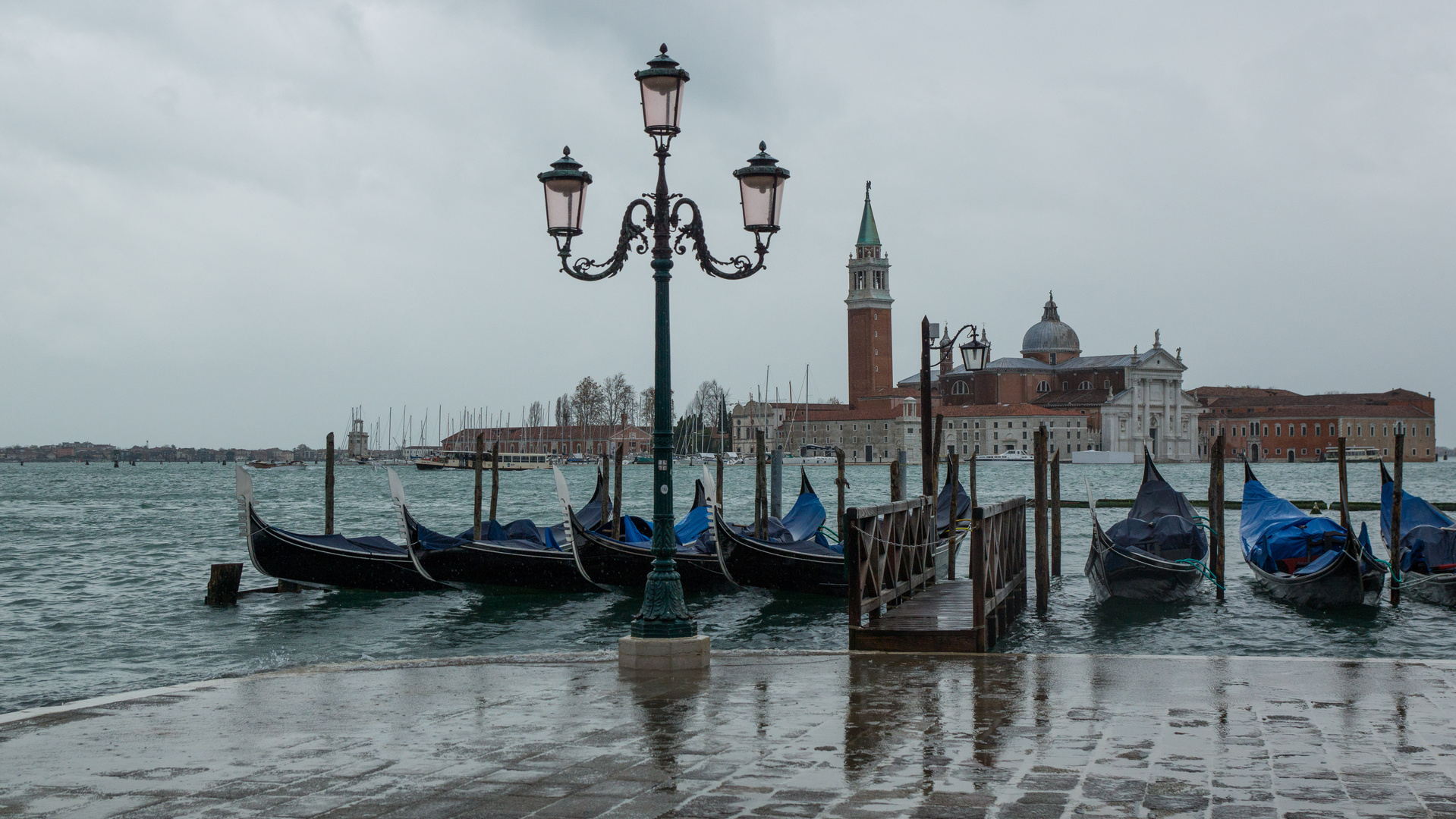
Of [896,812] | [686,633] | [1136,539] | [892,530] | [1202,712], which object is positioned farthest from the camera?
[1136,539]

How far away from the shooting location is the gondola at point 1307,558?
13656 mm

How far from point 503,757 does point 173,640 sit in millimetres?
9330

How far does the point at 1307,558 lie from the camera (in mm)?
14695

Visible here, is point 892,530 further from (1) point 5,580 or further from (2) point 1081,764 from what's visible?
(1) point 5,580

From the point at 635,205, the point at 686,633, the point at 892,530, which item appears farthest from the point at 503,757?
the point at 892,530

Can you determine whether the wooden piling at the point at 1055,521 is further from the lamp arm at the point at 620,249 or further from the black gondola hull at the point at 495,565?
the lamp arm at the point at 620,249

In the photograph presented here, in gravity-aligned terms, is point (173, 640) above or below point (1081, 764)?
below

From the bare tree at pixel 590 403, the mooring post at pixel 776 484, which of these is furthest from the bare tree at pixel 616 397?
the mooring post at pixel 776 484

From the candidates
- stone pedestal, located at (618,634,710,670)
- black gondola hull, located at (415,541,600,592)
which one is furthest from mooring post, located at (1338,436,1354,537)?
stone pedestal, located at (618,634,710,670)

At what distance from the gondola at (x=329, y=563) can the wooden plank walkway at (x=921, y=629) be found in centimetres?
785

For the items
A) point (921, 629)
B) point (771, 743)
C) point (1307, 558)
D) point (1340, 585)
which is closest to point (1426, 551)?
point (1307, 558)

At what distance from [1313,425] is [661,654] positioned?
10153cm

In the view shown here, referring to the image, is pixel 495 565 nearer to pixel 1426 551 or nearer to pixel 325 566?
pixel 325 566

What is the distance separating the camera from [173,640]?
12430 millimetres
